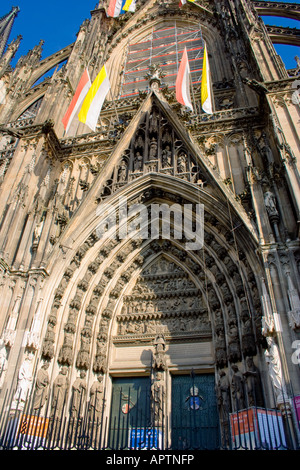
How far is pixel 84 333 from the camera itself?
9281mm

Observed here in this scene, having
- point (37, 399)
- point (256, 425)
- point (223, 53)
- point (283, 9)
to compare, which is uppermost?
point (283, 9)

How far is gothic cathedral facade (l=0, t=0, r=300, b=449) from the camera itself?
7.70 m

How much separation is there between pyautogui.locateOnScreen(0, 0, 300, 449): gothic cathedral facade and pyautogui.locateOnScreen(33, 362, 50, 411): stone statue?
0.9 inches

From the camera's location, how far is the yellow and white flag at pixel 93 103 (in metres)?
12.5

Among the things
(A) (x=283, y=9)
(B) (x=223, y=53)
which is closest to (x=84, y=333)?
(B) (x=223, y=53)

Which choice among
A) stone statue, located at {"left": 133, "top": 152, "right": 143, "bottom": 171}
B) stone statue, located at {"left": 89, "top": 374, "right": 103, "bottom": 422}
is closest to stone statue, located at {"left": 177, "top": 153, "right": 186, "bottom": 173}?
stone statue, located at {"left": 133, "top": 152, "right": 143, "bottom": 171}

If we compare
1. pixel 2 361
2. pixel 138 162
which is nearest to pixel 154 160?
pixel 138 162

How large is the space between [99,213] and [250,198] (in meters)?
4.16

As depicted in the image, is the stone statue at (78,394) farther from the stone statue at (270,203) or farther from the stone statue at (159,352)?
the stone statue at (270,203)

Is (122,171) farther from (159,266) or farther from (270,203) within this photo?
(270,203)

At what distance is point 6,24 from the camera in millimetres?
43406
